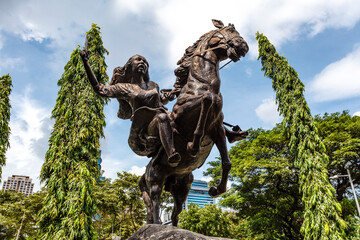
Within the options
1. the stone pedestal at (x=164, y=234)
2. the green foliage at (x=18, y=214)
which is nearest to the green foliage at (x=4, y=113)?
the green foliage at (x=18, y=214)

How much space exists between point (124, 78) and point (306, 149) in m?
10.7

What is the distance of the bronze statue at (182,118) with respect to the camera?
3096 mm

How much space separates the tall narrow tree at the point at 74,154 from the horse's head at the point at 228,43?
22.9ft

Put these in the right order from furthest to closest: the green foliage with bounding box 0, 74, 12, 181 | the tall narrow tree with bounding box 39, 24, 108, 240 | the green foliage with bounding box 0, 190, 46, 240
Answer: the green foliage with bounding box 0, 190, 46, 240 → the green foliage with bounding box 0, 74, 12, 181 → the tall narrow tree with bounding box 39, 24, 108, 240

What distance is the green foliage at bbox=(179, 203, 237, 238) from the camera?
58.2 ft

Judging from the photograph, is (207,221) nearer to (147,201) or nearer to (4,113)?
(4,113)

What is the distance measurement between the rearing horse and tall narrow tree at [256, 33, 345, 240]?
8798 millimetres

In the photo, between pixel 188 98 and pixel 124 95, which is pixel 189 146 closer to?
pixel 188 98

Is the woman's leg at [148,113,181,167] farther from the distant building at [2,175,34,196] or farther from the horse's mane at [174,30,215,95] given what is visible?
the distant building at [2,175,34,196]

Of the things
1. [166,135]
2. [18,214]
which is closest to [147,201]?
[166,135]

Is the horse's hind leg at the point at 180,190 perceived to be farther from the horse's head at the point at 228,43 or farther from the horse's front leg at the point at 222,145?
the horse's head at the point at 228,43

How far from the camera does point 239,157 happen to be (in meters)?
16.7

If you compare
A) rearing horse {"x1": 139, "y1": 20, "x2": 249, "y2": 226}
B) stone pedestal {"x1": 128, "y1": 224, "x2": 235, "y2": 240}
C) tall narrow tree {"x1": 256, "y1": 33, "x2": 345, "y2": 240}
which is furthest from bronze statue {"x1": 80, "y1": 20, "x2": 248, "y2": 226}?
tall narrow tree {"x1": 256, "y1": 33, "x2": 345, "y2": 240}

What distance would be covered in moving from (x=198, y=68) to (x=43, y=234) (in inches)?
309
